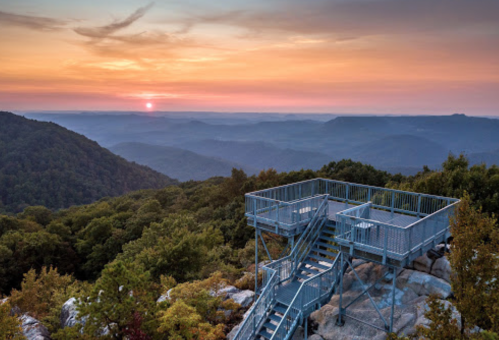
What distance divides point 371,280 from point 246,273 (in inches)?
316

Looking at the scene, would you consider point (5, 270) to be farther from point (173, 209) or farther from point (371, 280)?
point (371, 280)

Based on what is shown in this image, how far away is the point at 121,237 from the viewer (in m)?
48.0

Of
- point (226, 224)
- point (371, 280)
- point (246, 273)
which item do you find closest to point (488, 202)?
point (371, 280)

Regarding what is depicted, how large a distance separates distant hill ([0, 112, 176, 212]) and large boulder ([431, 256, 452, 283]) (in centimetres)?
12865

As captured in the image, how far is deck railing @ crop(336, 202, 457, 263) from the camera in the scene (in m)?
13.6

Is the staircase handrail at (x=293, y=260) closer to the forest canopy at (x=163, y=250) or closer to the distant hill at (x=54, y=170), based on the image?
the forest canopy at (x=163, y=250)

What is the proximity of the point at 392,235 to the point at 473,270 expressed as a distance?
5201 millimetres

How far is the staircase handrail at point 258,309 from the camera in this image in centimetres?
1492

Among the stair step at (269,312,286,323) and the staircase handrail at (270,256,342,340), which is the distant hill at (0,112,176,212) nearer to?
the stair step at (269,312,286,323)

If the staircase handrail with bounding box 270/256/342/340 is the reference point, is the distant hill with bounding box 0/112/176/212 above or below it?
below

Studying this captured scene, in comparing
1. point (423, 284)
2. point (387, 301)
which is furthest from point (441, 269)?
point (387, 301)

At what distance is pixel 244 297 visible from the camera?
1914 centimetres

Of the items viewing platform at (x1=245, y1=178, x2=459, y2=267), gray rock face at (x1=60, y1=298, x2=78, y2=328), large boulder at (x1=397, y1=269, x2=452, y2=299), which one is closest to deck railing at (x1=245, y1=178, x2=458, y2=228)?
viewing platform at (x1=245, y1=178, x2=459, y2=267)

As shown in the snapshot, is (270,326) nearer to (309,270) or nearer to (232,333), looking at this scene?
(232,333)
